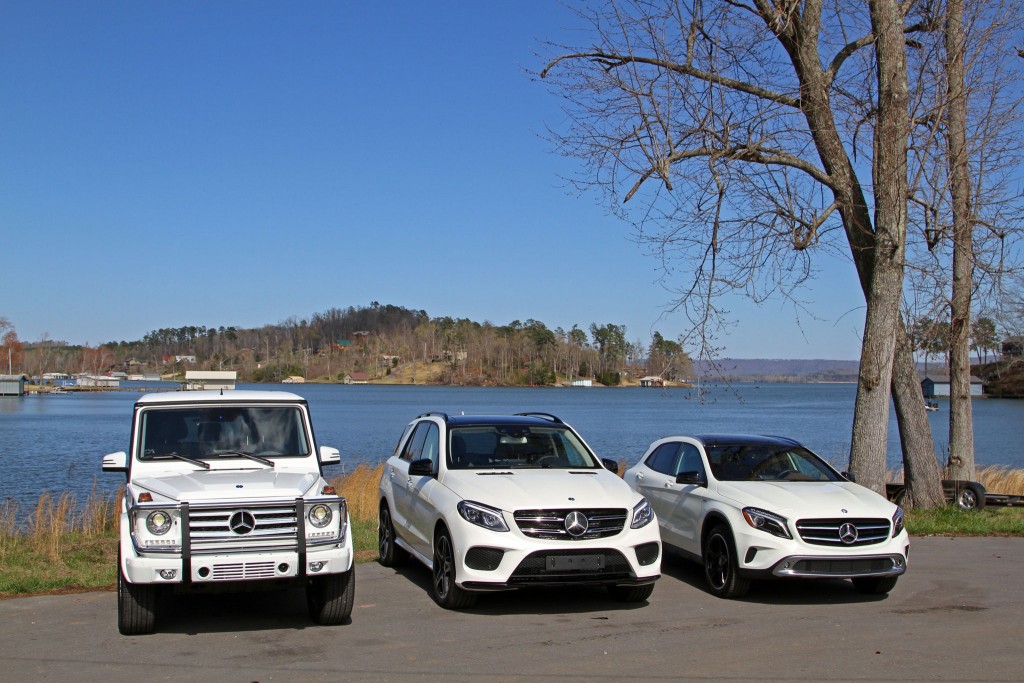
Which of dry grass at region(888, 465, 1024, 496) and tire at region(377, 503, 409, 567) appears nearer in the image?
tire at region(377, 503, 409, 567)

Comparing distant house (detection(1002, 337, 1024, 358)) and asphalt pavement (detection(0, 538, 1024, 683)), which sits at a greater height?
distant house (detection(1002, 337, 1024, 358))

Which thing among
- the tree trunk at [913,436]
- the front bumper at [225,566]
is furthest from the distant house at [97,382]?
the front bumper at [225,566]

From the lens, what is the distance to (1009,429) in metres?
61.5

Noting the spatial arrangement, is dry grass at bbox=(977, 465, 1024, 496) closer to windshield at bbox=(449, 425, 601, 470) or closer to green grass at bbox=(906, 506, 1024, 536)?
green grass at bbox=(906, 506, 1024, 536)

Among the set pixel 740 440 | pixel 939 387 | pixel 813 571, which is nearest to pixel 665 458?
pixel 740 440

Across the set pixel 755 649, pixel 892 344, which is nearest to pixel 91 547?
pixel 755 649

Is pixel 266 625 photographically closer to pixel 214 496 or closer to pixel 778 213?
pixel 214 496

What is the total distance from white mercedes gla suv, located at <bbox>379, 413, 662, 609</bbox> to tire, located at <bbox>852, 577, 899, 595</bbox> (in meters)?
2.26

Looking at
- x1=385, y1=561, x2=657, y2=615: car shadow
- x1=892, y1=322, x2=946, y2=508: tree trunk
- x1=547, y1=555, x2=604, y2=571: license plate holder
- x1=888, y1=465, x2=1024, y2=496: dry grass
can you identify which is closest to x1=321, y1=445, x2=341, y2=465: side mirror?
x1=385, y1=561, x2=657, y2=615: car shadow

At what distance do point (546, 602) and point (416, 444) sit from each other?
276 centimetres

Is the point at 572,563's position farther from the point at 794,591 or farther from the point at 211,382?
the point at 211,382

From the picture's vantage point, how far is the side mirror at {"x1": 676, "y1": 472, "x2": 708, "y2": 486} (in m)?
10.3

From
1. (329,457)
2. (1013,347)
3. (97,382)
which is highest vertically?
(1013,347)

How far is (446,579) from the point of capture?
8875mm
